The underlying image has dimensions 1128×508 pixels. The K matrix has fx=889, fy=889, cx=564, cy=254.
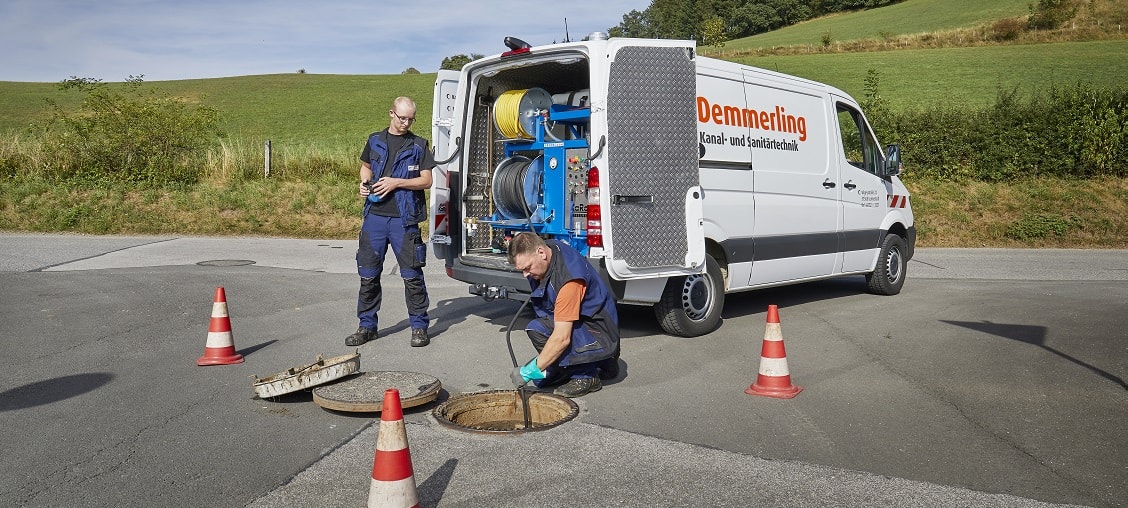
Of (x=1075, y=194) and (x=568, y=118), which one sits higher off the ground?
(x=568, y=118)

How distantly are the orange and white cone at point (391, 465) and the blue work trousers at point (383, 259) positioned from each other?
12.5ft

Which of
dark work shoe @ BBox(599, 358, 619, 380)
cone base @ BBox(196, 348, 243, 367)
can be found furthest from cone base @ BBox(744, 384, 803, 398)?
cone base @ BBox(196, 348, 243, 367)

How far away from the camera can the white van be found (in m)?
6.89

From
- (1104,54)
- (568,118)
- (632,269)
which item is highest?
(1104,54)

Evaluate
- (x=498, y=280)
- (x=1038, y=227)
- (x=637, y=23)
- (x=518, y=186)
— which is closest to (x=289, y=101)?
(x=1038, y=227)

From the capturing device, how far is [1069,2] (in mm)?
53594

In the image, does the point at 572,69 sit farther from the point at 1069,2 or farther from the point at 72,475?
the point at 1069,2

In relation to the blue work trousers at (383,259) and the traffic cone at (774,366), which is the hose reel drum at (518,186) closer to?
the blue work trousers at (383,259)

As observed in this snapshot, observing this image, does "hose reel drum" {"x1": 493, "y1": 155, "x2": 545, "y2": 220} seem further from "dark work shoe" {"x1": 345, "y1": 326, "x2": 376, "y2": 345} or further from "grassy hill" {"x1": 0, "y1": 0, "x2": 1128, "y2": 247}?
"grassy hill" {"x1": 0, "y1": 0, "x2": 1128, "y2": 247}

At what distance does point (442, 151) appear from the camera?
8.21 meters

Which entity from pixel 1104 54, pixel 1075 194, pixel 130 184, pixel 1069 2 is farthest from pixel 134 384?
pixel 1069 2

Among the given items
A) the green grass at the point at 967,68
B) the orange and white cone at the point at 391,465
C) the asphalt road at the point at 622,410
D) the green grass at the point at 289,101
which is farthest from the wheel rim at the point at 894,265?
the green grass at the point at 289,101

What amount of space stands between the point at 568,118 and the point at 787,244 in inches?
102

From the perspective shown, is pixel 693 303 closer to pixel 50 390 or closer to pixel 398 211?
pixel 398 211
